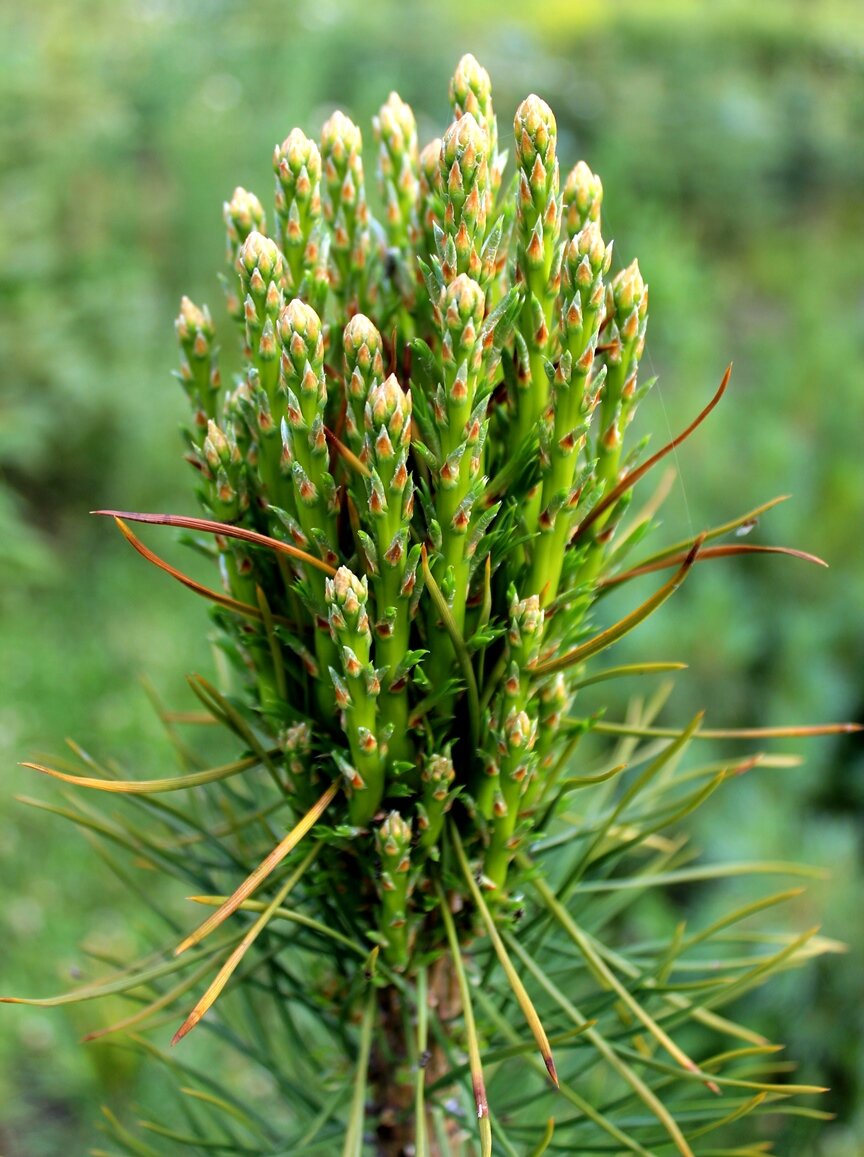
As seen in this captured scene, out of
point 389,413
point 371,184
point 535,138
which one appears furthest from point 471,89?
point 371,184

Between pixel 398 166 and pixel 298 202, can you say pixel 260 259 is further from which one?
pixel 398 166

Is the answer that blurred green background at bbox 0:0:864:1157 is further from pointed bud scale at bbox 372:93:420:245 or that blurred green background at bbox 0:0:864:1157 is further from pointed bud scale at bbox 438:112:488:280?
pointed bud scale at bbox 438:112:488:280

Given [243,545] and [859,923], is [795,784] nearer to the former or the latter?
[859,923]

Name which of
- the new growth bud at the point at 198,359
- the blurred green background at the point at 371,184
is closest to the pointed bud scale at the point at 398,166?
the new growth bud at the point at 198,359

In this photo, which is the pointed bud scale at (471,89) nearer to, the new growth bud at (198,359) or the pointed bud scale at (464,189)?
the pointed bud scale at (464,189)

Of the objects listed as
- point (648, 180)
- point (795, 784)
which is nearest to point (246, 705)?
point (795, 784)

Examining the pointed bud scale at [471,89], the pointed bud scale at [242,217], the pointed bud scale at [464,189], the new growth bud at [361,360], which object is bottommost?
the new growth bud at [361,360]

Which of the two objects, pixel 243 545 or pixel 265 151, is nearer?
pixel 243 545

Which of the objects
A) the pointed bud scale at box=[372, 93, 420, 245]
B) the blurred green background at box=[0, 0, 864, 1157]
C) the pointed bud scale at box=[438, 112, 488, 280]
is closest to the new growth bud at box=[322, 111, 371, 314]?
the pointed bud scale at box=[372, 93, 420, 245]

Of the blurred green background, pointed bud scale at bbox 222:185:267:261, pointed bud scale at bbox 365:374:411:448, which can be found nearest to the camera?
pointed bud scale at bbox 365:374:411:448
